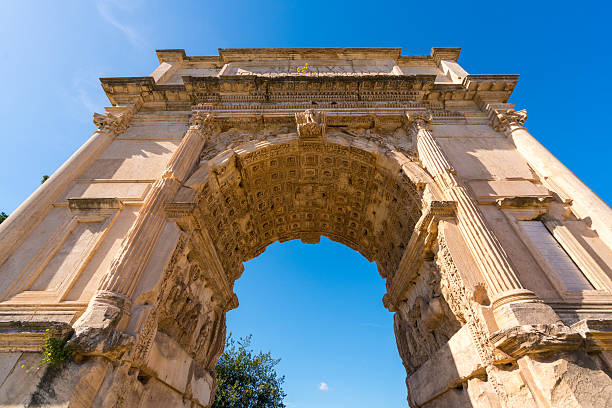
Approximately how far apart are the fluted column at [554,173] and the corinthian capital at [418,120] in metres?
1.97

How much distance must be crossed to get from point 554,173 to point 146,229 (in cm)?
863

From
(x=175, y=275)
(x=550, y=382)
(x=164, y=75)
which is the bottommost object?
(x=550, y=382)

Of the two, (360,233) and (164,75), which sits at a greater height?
(164,75)

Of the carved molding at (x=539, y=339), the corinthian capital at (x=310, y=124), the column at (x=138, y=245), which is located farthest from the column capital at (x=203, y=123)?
the carved molding at (x=539, y=339)

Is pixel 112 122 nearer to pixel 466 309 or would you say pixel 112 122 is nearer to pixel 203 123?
pixel 203 123

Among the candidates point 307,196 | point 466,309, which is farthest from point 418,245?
point 307,196

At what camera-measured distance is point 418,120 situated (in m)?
7.49

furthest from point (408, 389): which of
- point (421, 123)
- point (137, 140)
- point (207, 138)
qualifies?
point (137, 140)

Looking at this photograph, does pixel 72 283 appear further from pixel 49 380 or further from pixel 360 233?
pixel 360 233

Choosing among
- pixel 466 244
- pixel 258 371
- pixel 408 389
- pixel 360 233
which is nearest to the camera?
pixel 466 244

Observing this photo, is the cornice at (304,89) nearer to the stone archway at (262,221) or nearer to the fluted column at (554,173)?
the stone archway at (262,221)

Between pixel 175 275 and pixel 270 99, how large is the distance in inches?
221

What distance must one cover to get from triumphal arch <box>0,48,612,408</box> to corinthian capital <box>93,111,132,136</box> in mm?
57

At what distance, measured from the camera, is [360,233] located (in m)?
9.31
